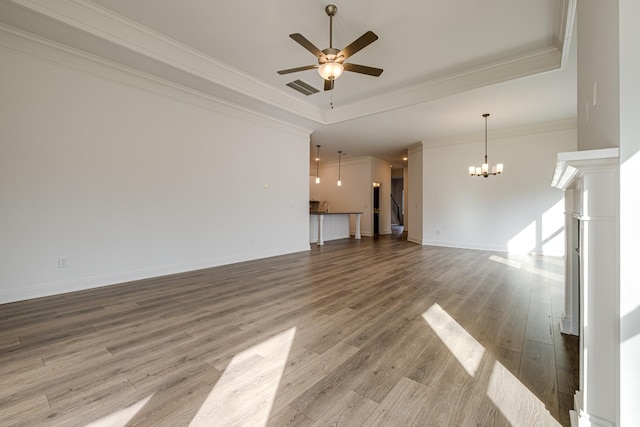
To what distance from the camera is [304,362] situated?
1891mm

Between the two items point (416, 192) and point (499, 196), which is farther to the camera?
point (416, 192)

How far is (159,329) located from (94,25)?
3583mm

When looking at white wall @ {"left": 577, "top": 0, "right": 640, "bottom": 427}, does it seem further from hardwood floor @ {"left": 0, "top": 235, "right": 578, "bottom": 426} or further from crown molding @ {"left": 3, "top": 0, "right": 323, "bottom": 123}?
crown molding @ {"left": 3, "top": 0, "right": 323, "bottom": 123}

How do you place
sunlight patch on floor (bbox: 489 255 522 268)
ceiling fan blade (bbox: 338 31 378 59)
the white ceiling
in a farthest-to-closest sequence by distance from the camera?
sunlight patch on floor (bbox: 489 255 522 268) < the white ceiling < ceiling fan blade (bbox: 338 31 378 59)

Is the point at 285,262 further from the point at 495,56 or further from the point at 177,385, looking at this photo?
the point at 495,56

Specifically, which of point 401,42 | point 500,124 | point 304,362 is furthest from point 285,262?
point 500,124

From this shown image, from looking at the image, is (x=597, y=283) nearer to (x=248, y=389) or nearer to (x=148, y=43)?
(x=248, y=389)

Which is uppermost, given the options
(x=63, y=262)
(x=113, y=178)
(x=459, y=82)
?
(x=459, y=82)

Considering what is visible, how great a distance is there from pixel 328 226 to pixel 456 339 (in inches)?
265

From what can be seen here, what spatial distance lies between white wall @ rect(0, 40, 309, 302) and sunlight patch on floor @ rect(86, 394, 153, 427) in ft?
9.82

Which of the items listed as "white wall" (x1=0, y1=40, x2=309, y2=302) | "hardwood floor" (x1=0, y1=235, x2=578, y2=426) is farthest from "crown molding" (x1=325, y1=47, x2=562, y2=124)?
"hardwood floor" (x1=0, y1=235, x2=578, y2=426)

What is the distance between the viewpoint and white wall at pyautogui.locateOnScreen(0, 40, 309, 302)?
3.16 meters

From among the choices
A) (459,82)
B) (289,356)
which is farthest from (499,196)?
(289,356)

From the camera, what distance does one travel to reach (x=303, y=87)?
5035 millimetres
